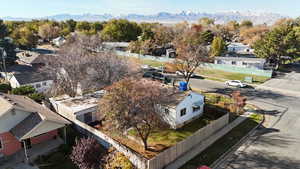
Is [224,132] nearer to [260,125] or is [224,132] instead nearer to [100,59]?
[260,125]

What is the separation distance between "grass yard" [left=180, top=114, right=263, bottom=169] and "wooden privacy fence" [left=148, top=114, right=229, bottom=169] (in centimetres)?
98

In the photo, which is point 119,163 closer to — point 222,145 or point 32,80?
point 222,145

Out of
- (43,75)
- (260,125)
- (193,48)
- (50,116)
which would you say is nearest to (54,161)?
(50,116)

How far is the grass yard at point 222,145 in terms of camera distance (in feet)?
55.3

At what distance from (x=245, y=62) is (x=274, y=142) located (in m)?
34.3

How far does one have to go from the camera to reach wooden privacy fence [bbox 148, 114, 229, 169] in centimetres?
1555

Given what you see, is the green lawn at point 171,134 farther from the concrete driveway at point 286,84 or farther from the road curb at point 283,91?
the concrete driveway at point 286,84

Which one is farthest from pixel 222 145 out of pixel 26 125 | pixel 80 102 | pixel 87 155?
pixel 26 125

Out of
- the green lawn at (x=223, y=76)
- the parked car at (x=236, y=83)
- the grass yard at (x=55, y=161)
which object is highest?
the green lawn at (x=223, y=76)

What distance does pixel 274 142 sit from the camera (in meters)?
19.9

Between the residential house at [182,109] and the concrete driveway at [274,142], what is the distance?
6475mm

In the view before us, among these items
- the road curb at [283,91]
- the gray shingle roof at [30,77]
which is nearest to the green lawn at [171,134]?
the road curb at [283,91]

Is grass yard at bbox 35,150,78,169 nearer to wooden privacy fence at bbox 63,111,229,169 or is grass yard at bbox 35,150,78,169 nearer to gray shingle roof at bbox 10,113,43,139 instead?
gray shingle roof at bbox 10,113,43,139

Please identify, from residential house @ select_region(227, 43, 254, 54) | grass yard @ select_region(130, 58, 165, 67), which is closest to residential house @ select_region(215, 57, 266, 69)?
grass yard @ select_region(130, 58, 165, 67)
